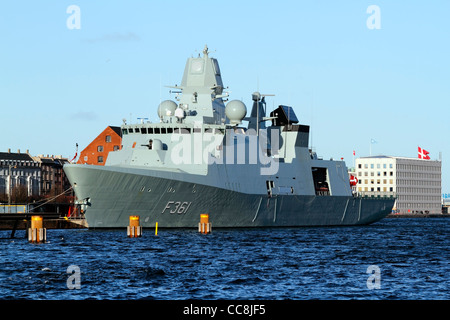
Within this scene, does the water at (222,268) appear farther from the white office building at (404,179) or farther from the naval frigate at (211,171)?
the white office building at (404,179)

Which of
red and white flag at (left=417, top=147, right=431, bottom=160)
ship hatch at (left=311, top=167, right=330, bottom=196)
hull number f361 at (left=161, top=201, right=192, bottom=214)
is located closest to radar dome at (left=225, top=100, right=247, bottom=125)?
hull number f361 at (left=161, top=201, right=192, bottom=214)

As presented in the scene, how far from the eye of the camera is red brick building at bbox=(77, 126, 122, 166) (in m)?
99.9

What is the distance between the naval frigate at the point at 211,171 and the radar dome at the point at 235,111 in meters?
0.08

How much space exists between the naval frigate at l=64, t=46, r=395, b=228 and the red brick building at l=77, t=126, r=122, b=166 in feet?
134

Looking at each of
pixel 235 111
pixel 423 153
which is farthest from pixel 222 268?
pixel 423 153

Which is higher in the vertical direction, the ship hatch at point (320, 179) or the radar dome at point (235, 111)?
the radar dome at point (235, 111)

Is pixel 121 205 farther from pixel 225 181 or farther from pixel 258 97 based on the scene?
pixel 258 97

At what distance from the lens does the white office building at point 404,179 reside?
160 metres

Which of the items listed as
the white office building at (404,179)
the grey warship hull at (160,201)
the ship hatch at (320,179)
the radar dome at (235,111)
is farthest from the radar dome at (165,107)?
the white office building at (404,179)

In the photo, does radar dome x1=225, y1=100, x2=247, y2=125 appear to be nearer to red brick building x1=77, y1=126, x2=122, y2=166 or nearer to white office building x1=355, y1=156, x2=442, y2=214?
red brick building x1=77, y1=126, x2=122, y2=166

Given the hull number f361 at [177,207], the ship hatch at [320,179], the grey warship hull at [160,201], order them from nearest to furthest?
1. the grey warship hull at [160,201]
2. the hull number f361 at [177,207]
3. the ship hatch at [320,179]

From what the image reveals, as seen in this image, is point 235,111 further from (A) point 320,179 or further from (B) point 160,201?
(A) point 320,179

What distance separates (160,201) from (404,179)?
401 feet
